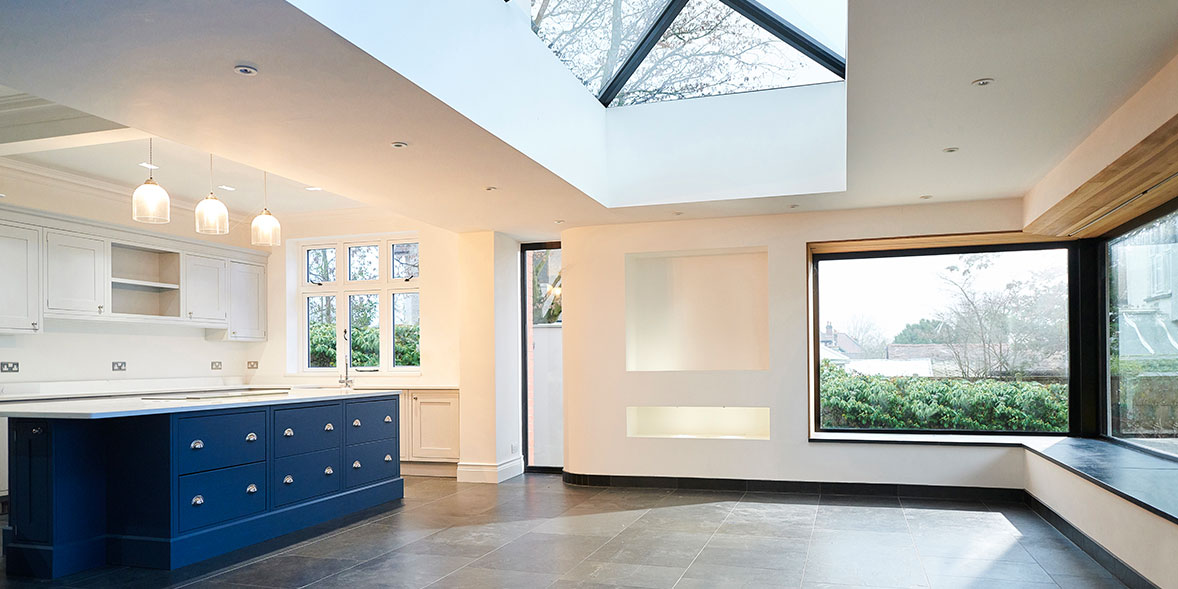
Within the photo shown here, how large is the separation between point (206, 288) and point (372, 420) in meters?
2.91

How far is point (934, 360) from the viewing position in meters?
6.87

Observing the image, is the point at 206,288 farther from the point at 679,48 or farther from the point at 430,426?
the point at 679,48

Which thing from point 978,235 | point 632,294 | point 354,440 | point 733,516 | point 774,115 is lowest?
point 733,516

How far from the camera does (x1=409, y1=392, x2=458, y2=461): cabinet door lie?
25.4 feet

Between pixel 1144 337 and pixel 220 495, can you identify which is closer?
pixel 220 495

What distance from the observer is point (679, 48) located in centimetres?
585

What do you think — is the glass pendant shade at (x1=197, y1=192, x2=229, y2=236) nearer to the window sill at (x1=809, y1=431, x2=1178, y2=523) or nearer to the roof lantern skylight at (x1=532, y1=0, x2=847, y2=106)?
the roof lantern skylight at (x1=532, y1=0, x2=847, y2=106)

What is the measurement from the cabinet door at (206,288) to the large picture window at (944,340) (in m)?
5.87

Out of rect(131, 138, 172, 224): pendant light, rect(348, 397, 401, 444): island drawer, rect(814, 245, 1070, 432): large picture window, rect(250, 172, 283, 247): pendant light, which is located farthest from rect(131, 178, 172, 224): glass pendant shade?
rect(814, 245, 1070, 432): large picture window

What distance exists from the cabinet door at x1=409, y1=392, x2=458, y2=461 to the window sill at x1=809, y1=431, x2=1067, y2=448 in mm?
3355

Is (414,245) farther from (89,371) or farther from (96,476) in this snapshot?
(96,476)

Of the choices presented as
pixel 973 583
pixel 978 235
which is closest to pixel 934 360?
pixel 978 235

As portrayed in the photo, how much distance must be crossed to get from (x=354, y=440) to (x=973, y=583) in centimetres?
421

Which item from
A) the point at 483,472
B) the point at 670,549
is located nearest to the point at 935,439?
the point at 670,549
